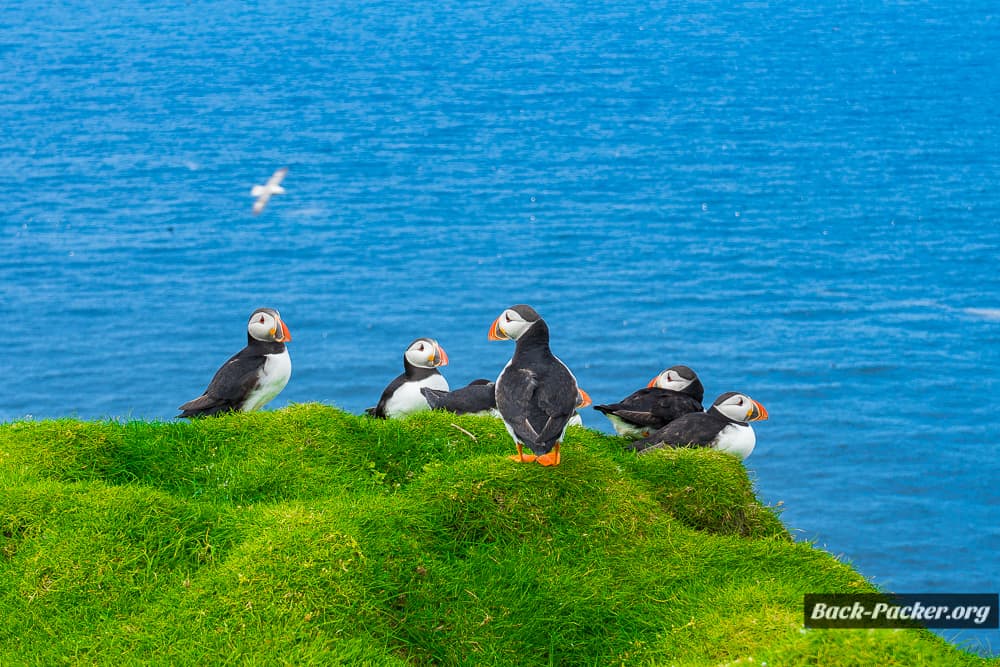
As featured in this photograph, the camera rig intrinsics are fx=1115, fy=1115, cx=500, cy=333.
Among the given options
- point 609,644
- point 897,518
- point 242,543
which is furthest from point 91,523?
point 897,518

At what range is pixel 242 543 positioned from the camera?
25.3 ft

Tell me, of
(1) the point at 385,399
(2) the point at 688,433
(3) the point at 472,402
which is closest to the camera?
(2) the point at 688,433

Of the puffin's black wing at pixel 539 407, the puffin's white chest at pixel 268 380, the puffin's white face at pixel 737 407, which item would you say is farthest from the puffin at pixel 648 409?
the puffin's white chest at pixel 268 380

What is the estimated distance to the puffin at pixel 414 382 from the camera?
11.6 metres

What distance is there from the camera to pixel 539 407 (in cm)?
797

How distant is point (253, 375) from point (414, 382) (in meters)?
1.80

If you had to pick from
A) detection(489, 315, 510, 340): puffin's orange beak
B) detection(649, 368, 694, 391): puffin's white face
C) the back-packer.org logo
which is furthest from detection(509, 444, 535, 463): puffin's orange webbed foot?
detection(649, 368, 694, 391): puffin's white face

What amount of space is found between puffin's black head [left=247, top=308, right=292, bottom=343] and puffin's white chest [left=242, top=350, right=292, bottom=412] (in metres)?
0.19

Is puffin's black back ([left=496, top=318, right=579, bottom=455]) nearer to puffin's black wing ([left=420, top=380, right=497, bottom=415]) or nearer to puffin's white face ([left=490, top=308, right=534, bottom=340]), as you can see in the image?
puffin's white face ([left=490, top=308, right=534, bottom=340])

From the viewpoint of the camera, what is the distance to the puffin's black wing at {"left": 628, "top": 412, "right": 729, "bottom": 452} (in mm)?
10156

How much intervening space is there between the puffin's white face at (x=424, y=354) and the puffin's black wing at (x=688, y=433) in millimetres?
2599

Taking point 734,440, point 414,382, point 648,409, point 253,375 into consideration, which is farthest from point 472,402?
point 734,440

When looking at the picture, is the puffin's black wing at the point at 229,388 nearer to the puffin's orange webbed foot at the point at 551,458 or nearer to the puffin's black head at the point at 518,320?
the puffin's black head at the point at 518,320

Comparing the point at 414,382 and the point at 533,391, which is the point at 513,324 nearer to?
the point at 533,391
